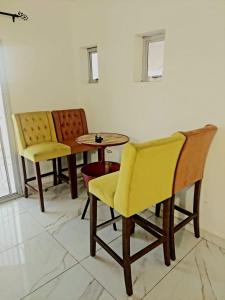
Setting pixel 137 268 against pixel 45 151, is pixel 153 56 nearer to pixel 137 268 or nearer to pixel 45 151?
pixel 45 151

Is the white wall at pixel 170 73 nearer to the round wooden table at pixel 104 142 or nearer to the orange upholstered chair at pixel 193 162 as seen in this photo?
the orange upholstered chair at pixel 193 162

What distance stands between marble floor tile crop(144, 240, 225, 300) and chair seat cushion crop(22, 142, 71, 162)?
1.62 m

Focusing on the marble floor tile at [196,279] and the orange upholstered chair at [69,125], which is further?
the orange upholstered chair at [69,125]

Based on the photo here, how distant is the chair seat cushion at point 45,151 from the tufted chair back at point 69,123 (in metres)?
0.35

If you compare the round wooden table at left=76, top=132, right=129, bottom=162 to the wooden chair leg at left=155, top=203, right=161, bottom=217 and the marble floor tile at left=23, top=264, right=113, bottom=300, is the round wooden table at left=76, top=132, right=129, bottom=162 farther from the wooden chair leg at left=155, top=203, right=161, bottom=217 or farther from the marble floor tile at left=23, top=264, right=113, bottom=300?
the marble floor tile at left=23, top=264, right=113, bottom=300

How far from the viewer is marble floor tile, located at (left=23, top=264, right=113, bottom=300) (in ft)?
4.86

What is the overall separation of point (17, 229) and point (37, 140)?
41.6 inches

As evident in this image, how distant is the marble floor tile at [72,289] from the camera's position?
148 centimetres

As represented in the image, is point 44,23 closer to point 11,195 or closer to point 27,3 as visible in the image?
point 27,3

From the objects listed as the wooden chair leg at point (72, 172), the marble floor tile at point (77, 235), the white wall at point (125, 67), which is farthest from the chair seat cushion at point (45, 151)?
the marble floor tile at point (77, 235)

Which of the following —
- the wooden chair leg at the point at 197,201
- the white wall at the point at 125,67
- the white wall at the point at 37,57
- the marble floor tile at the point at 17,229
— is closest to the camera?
the white wall at the point at 125,67

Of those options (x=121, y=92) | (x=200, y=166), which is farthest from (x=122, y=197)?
(x=121, y=92)

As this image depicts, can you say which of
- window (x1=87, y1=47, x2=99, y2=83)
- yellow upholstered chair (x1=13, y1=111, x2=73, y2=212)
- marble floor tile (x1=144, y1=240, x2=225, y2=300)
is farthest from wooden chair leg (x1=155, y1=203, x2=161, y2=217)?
window (x1=87, y1=47, x2=99, y2=83)

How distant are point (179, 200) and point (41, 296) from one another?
1.46 meters
